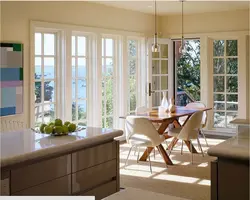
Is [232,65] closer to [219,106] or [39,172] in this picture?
[219,106]

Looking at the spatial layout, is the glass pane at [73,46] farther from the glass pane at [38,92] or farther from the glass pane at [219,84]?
the glass pane at [219,84]

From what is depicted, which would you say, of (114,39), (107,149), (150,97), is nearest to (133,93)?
(150,97)

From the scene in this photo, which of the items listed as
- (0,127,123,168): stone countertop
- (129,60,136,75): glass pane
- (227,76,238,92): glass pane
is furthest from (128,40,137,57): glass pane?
(0,127,123,168): stone countertop

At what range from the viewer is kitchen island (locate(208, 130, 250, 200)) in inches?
92.0

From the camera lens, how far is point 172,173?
5230mm

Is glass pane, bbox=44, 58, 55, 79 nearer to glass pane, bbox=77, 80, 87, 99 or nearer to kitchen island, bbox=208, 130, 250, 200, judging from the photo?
glass pane, bbox=77, 80, 87, 99

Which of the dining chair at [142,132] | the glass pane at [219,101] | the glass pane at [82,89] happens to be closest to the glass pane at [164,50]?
the glass pane at [219,101]

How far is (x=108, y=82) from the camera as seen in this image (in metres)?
7.53

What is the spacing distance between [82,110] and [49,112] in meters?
0.81

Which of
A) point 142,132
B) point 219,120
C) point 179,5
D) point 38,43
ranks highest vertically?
point 179,5

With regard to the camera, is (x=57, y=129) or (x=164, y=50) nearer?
(x=57, y=129)

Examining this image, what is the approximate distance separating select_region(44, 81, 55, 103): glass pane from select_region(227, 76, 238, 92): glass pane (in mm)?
3853

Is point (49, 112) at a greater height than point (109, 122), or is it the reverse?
point (49, 112)

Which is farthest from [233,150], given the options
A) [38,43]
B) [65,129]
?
[38,43]
